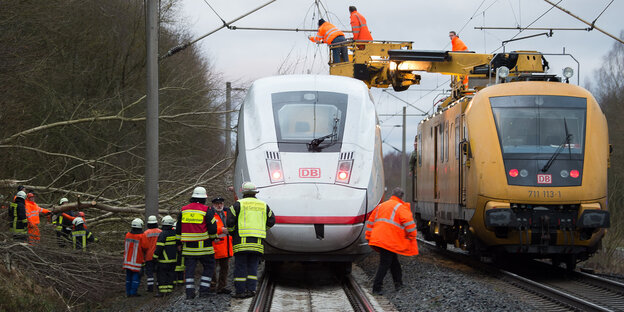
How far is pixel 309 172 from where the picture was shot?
11.6m

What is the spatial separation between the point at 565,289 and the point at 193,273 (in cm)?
584

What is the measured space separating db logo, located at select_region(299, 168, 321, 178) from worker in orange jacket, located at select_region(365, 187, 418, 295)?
3.27 feet

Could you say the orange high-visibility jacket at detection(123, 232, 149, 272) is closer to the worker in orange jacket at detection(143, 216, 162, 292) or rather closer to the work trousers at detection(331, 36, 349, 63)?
the worker in orange jacket at detection(143, 216, 162, 292)

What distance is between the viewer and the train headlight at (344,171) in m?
11.6

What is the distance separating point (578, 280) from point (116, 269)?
8.62 m

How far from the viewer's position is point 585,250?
13.1 metres

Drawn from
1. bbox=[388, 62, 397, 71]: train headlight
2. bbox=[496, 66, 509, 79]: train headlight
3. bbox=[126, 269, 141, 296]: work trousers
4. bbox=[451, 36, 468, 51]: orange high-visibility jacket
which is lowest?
bbox=[126, 269, 141, 296]: work trousers

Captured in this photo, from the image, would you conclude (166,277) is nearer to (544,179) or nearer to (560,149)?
(544,179)

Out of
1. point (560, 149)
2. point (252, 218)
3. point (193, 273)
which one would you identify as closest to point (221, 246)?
point (193, 273)

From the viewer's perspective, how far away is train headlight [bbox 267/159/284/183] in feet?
38.0

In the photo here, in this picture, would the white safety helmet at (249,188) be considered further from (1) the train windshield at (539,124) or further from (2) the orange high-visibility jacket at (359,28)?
(2) the orange high-visibility jacket at (359,28)

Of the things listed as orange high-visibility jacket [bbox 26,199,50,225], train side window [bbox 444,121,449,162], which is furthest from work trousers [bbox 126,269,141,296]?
train side window [bbox 444,121,449,162]

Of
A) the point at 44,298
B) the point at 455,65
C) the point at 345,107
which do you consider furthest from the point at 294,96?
the point at 455,65

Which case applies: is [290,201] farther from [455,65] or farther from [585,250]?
[455,65]
